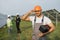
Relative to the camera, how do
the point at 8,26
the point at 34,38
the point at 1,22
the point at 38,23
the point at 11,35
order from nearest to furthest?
the point at 38,23 → the point at 34,38 → the point at 11,35 → the point at 8,26 → the point at 1,22

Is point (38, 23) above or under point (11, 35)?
above

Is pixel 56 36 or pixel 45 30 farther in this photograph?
pixel 56 36

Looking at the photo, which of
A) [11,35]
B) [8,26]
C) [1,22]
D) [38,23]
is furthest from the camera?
[1,22]

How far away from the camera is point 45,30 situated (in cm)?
220

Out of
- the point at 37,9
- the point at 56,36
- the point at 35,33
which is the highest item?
the point at 37,9

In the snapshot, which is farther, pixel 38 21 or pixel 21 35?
pixel 21 35

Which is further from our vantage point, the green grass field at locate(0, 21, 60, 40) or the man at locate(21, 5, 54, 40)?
the green grass field at locate(0, 21, 60, 40)

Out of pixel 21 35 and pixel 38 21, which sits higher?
pixel 38 21

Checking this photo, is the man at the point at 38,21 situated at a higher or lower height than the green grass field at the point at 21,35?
higher

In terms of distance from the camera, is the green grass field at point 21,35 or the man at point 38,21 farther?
the green grass field at point 21,35

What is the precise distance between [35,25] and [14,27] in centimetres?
406

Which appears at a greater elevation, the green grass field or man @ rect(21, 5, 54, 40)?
man @ rect(21, 5, 54, 40)

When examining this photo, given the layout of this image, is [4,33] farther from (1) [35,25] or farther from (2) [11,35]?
(1) [35,25]

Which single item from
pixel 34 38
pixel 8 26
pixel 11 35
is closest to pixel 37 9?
pixel 34 38
